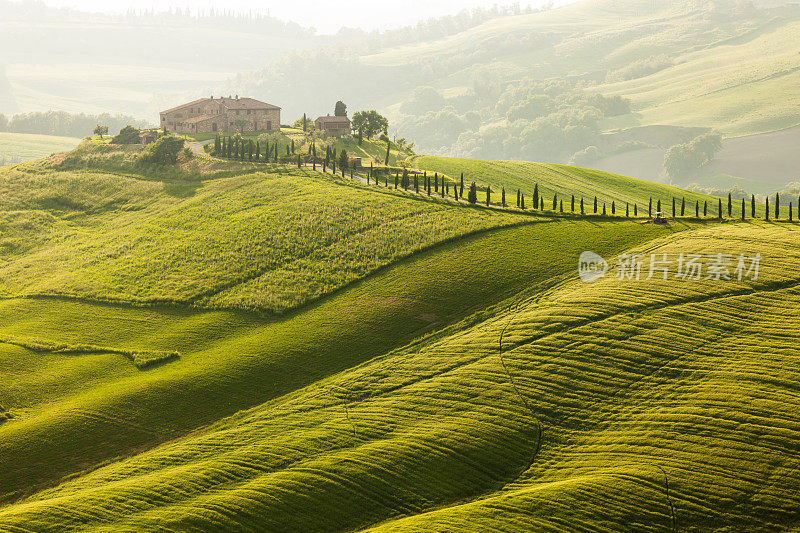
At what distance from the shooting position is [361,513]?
1843 inches

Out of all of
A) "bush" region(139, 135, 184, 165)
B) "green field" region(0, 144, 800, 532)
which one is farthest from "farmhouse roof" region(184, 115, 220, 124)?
"green field" region(0, 144, 800, 532)

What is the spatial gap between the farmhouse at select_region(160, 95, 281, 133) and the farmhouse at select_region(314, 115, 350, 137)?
13.1m

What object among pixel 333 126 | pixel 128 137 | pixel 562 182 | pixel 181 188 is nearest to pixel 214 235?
pixel 181 188

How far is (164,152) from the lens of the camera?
139m

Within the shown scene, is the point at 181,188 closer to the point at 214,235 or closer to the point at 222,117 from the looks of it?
the point at 214,235

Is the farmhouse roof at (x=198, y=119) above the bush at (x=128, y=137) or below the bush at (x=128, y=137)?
above

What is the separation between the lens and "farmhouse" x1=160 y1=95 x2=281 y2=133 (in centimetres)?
17075

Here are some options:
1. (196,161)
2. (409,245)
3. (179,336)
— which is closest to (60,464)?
(179,336)

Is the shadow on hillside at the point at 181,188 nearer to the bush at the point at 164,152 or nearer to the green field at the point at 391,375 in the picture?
the bush at the point at 164,152

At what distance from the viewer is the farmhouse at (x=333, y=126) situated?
6506 inches

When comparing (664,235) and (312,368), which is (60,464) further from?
(664,235)

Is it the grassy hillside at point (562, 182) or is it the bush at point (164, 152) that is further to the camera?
the grassy hillside at point (562, 182)

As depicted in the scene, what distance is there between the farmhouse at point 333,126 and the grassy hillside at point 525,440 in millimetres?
102526

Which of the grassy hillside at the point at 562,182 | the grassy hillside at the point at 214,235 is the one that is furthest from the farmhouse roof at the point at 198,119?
the grassy hillside at the point at 562,182
